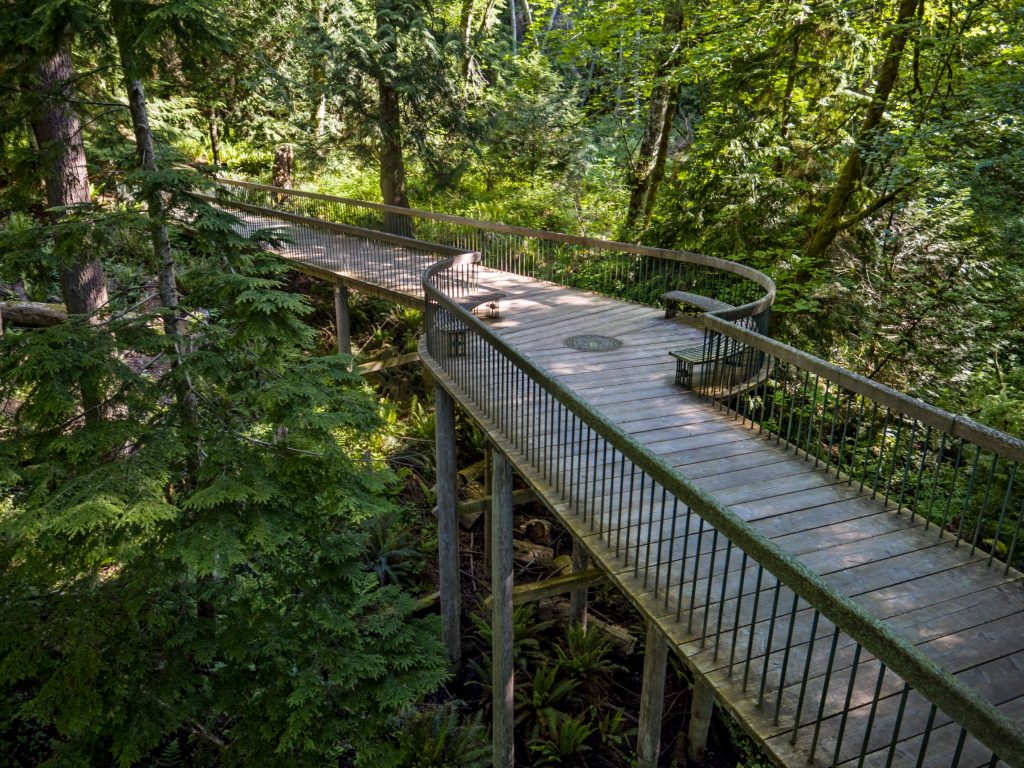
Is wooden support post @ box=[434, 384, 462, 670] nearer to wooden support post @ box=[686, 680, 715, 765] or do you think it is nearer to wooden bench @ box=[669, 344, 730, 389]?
wooden bench @ box=[669, 344, 730, 389]

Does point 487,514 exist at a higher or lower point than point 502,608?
lower

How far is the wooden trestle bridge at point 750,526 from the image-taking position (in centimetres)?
328

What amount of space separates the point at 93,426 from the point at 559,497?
3.46 m

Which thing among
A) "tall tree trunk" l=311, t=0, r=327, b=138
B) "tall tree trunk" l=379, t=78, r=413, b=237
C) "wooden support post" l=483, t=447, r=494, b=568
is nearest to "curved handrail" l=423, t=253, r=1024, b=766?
"wooden support post" l=483, t=447, r=494, b=568

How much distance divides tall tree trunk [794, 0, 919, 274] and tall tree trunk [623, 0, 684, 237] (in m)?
4.49

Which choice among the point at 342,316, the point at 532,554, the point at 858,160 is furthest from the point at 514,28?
the point at 532,554

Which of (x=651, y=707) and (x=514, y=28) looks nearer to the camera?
(x=651, y=707)

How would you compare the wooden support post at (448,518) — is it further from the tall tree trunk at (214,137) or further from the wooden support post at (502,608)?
the tall tree trunk at (214,137)

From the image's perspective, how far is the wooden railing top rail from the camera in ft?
14.5

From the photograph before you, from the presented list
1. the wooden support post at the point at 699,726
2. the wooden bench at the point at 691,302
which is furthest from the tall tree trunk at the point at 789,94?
the wooden support post at the point at 699,726

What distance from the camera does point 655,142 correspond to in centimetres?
1545

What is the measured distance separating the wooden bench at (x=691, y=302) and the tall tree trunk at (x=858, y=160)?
2292 millimetres

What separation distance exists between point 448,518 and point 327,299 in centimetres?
1102

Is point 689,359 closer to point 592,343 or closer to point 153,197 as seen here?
point 592,343
